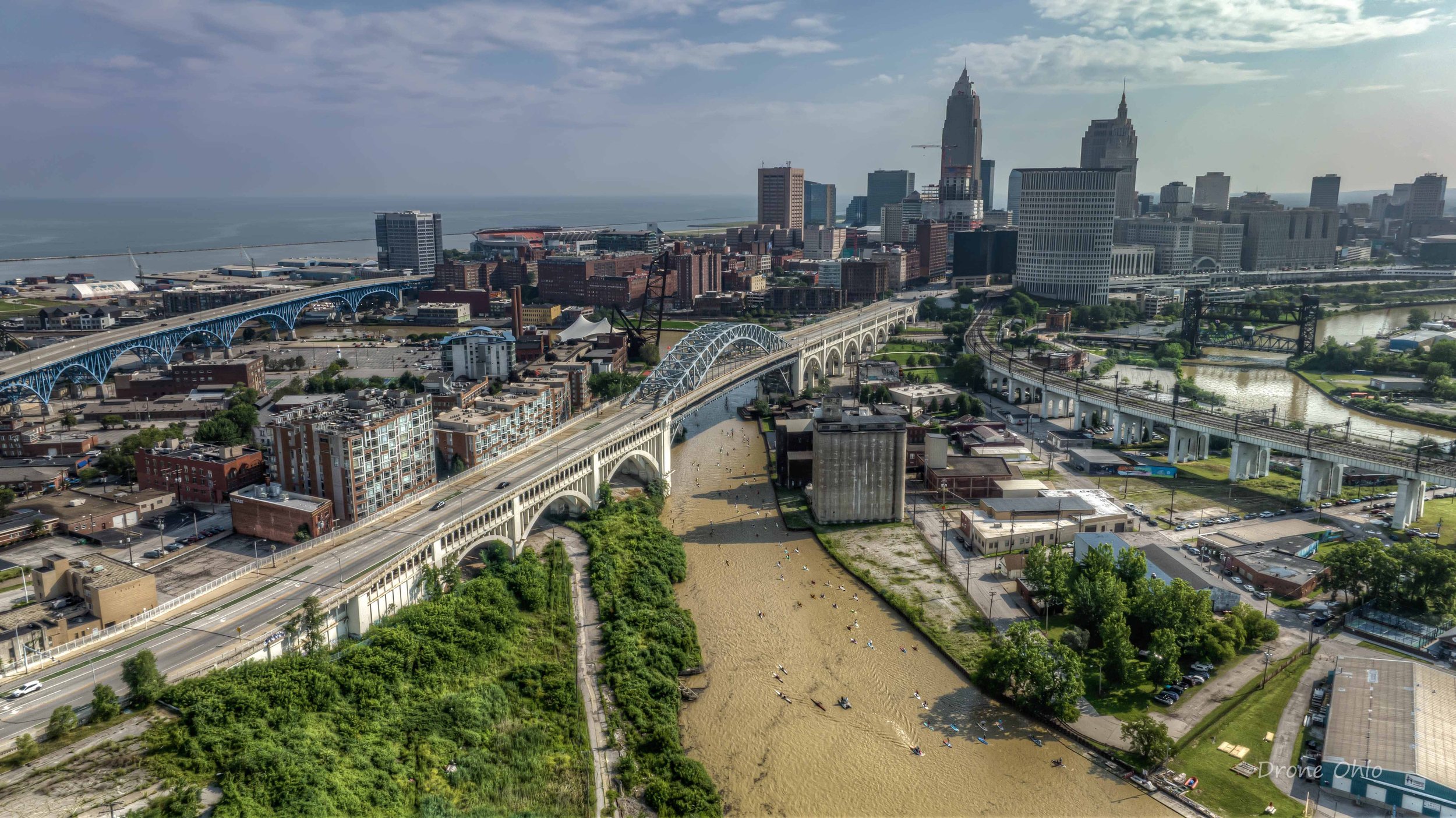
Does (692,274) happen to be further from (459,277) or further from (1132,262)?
(1132,262)

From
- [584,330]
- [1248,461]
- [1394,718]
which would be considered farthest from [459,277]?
[1394,718]

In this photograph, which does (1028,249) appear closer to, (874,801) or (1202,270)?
(1202,270)

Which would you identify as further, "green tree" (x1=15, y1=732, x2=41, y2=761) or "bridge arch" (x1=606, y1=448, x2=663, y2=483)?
"bridge arch" (x1=606, y1=448, x2=663, y2=483)

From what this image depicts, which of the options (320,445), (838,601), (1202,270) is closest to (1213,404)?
(838,601)

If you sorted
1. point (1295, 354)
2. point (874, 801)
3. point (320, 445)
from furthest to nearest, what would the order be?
point (1295, 354) → point (320, 445) → point (874, 801)

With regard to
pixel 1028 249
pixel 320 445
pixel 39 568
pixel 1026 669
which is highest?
pixel 1028 249

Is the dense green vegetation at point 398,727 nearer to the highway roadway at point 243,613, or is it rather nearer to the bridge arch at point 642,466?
the highway roadway at point 243,613

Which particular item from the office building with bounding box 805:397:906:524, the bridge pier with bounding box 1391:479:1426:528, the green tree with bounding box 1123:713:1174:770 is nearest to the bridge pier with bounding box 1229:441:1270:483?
the bridge pier with bounding box 1391:479:1426:528

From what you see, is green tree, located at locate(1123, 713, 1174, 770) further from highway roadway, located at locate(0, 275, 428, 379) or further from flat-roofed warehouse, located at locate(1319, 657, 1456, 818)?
highway roadway, located at locate(0, 275, 428, 379)
